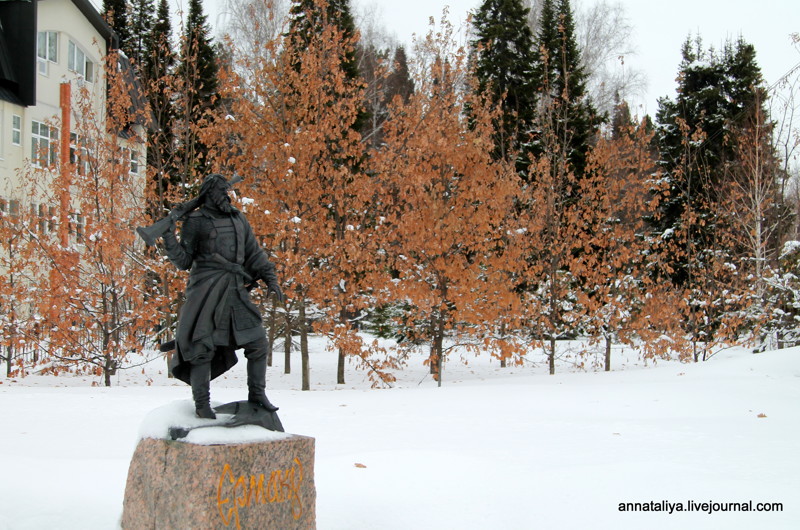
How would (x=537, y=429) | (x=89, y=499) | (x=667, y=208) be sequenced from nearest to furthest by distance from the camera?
(x=89, y=499)
(x=537, y=429)
(x=667, y=208)

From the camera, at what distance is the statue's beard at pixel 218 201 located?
567cm

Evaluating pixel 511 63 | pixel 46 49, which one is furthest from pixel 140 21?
pixel 511 63

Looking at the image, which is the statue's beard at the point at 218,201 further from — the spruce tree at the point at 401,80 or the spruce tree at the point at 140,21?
the spruce tree at the point at 401,80

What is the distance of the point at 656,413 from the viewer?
10484mm

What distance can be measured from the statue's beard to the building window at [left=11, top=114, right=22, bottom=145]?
21717mm

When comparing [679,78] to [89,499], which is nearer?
[89,499]

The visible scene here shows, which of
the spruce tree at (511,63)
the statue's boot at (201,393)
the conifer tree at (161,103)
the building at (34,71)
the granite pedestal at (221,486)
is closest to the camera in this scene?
the granite pedestal at (221,486)

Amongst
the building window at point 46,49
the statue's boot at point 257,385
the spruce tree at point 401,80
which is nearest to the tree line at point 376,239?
the statue's boot at point 257,385

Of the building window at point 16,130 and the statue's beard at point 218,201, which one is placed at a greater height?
the building window at point 16,130

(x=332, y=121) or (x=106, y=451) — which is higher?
(x=332, y=121)

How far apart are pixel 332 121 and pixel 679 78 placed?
17601 millimetres

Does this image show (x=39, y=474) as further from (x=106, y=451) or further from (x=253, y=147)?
(x=253, y=147)

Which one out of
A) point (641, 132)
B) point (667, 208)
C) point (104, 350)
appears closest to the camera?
point (104, 350)

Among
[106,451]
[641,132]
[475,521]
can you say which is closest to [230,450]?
[475,521]
